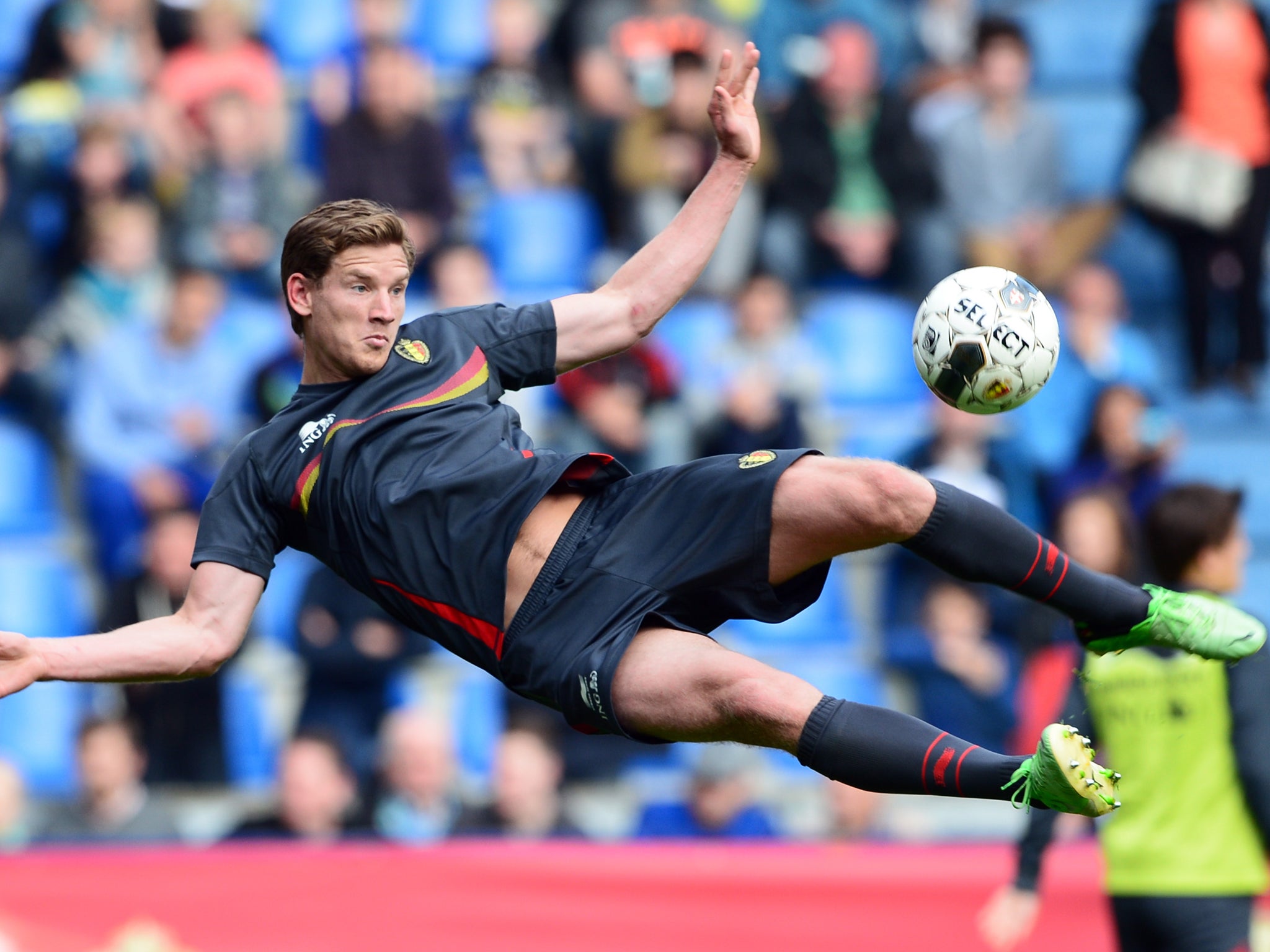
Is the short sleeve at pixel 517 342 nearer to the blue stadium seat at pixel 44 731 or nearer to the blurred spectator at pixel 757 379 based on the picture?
the blurred spectator at pixel 757 379

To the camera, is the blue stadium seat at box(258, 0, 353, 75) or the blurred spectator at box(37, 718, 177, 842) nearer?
the blurred spectator at box(37, 718, 177, 842)

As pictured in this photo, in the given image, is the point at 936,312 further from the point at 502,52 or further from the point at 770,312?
the point at 502,52

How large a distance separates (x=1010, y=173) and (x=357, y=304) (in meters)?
6.68

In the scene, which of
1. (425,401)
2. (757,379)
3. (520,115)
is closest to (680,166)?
(520,115)

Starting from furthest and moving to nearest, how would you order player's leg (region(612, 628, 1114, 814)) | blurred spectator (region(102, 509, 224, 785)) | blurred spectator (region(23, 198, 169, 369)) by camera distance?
blurred spectator (region(23, 198, 169, 369)) < blurred spectator (region(102, 509, 224, 785)) < player's leg (region(612, 628, 1114, 814))

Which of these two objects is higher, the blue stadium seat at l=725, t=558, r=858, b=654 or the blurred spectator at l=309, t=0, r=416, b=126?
the blurred spectator at l=309, t=0, r=416, b=126

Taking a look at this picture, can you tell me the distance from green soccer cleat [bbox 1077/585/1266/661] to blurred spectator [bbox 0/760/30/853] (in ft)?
17.2

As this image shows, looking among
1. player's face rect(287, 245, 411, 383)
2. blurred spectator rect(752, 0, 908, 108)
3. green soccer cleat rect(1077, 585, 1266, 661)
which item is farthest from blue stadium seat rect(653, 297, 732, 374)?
green soccer cleat rect(1077, 585, 1266, 661)

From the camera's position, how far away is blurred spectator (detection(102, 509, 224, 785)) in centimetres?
842

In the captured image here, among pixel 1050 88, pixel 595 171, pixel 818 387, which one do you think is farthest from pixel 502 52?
pixel 1050 88

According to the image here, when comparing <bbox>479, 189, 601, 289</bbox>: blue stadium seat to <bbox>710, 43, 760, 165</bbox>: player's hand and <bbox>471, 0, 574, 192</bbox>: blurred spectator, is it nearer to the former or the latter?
<bbox>471, 0, 574, 192</bbox>: blurred spectator

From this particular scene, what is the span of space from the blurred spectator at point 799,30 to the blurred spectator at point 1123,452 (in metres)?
3.20

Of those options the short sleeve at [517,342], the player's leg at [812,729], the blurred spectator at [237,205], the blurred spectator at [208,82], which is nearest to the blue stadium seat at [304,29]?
the blurred spectator at [208,82]

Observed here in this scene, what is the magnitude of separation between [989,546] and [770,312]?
17.1 feet
